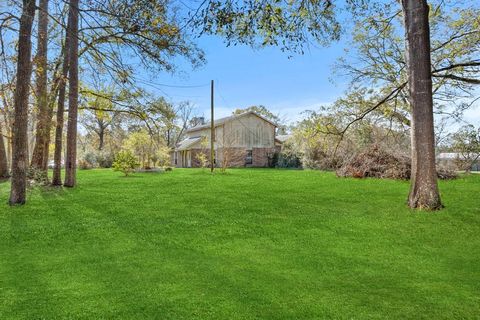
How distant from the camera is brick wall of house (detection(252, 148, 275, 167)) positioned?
3461 centimetres

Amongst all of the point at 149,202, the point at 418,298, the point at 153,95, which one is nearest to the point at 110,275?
the point at 418,298

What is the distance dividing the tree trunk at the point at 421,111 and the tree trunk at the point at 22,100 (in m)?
8.48

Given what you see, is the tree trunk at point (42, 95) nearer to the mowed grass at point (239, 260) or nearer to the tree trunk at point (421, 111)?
the mowed grass at point (239, 260)

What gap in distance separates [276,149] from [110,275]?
32.5 metres

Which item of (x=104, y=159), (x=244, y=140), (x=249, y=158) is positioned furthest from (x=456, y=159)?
(x=104, y=159)

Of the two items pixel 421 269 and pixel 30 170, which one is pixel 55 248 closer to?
pixel 421 269

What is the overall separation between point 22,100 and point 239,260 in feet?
21.6

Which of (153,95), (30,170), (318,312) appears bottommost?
(318,312)

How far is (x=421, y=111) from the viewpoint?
7.61 m

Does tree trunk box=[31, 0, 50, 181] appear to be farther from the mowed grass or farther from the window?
the window

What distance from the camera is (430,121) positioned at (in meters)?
7.56

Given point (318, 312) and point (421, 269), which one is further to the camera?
point (421, 269)

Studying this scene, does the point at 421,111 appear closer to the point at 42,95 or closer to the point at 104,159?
the point at 42,95

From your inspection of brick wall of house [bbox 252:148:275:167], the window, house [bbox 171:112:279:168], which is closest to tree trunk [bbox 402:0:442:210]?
house [bbox 171:112:279:168]
